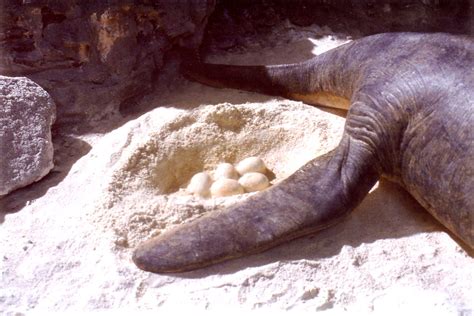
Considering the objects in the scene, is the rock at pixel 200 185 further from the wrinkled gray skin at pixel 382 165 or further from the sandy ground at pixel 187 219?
the wrinkled gray skin at pixel 382 165

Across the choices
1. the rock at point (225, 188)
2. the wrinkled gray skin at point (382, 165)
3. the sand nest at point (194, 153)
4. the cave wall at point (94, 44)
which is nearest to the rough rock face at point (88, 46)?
the cave wall at point (94, 44)

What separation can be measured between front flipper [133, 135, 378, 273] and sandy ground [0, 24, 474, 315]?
6 cm

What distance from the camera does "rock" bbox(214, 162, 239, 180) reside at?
8.89ft

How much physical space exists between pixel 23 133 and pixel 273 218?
1278 millimetres

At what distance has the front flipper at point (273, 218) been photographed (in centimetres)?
218

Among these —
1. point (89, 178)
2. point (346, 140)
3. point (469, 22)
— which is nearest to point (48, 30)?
point (89, 178)

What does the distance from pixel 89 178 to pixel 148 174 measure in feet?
0.91

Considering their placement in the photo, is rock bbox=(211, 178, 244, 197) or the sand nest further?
rock bbox=(211, 178, 244, 197)

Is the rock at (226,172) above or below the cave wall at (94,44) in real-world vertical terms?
below

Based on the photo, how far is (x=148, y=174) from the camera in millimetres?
2635

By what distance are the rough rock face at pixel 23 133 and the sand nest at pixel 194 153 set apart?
1.22 feet

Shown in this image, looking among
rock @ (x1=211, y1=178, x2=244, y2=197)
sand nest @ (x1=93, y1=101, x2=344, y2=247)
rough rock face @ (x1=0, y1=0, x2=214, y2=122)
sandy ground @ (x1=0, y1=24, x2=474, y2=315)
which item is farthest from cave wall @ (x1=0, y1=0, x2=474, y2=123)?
rock @ (x1=211, y1=178, x2=244, y2=197)

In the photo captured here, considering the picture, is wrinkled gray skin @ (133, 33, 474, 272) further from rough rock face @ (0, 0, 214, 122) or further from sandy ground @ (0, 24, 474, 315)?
rough rock face @ (0, 0, 214, 122)

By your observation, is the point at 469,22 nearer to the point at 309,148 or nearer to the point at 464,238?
the point at 309,148
